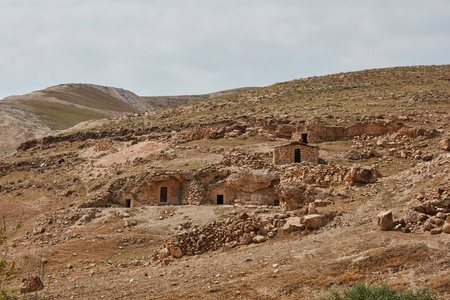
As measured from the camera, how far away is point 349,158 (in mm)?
24438

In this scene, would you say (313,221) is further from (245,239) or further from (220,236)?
(220,236)

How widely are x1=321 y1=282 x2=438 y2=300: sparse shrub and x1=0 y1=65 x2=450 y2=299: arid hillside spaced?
64 centimetres

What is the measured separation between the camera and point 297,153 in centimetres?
2295

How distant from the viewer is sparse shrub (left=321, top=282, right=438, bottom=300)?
22.7 ft

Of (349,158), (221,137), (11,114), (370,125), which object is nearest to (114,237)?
(349,158)

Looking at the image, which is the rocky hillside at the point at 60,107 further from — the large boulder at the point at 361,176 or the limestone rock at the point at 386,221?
the limestone rock at the point at 386,221

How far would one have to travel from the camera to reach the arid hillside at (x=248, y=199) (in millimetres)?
9305

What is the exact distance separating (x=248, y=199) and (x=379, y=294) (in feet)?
46.6

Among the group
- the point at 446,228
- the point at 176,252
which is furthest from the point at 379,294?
the point at 176,252

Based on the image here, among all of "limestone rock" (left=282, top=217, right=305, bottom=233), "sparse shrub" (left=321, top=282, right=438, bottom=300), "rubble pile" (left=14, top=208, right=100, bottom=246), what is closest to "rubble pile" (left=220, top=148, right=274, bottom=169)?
"rubble pile" (left=14, top=208, right=100, bottom=246)

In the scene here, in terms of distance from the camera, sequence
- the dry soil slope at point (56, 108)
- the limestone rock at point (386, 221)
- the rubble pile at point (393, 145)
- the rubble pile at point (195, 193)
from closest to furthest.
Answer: the limestone rock at point (386, 221) < the rubble pile at point (195, 193) < the rubble pile at point (393, 145) < the dry soil slope at point (56, 108)

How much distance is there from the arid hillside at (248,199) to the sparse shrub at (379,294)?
64cm

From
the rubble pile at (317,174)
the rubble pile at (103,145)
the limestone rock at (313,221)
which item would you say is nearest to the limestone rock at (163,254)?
the limestone rock at (313,221)

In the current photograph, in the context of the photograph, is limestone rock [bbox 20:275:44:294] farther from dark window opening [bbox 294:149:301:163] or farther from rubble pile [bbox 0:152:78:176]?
rubble pile [bbox 0:152:78:176]
